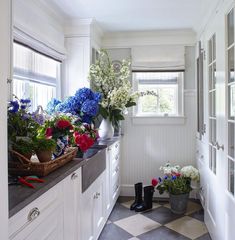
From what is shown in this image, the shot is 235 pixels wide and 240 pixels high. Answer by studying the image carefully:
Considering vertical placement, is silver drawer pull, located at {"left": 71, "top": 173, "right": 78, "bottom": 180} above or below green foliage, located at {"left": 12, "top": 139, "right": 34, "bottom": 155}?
below

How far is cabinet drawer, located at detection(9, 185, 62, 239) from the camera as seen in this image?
3.36 feet

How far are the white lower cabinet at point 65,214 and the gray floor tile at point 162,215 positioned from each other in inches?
28.1

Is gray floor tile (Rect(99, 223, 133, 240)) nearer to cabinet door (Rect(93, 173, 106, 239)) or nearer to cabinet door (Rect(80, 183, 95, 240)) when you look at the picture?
cabinet door (Rect(93, 173, 106, 239))

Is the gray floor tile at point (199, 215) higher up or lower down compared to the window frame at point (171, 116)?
lower down

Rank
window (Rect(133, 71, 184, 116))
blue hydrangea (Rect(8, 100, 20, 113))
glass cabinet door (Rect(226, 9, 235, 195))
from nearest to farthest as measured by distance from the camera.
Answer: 1. blue hydrangea (Rect(8, 100, 20, 113))
2. glass cabinet door (Rect(226, 9, 235, 195))
3. window (Rect(133, 71, 184, 116))

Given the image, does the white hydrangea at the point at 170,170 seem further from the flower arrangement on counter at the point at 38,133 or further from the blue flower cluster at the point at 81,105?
the flower arrangement on counter at the point at 38,133

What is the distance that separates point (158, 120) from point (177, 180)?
2.92 ft

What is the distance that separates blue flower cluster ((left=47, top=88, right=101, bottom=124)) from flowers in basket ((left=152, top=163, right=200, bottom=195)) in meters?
1.33

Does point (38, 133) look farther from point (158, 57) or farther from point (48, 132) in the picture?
point (158, 57)

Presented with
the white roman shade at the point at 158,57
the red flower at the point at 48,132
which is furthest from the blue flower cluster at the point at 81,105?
the white roman shade at the point at 158,57

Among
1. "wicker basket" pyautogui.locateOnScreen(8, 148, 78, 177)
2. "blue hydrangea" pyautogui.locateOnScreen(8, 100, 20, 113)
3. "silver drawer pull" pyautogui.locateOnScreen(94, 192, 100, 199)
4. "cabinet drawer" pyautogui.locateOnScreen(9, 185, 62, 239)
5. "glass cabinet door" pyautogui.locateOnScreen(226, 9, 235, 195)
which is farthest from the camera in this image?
"silver drawer pull" pyautogui.locateOnScreen(94, 192, 100, 199)

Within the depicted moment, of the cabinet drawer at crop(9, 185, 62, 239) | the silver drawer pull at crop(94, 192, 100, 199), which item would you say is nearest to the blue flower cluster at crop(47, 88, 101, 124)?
the silver drawer pull at crop(94, 192, 100, 199)

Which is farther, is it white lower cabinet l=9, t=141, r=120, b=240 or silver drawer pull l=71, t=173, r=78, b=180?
silver drawer pull l=71, t=173, r=78, b=180

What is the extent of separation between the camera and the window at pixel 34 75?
2303 millimetres
